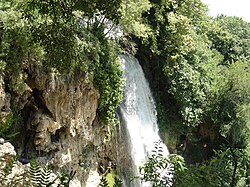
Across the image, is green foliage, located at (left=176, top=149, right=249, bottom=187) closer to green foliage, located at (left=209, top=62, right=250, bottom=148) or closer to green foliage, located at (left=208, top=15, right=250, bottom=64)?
green foliage, located at (left=209, top=62, right=250, bottom=148)

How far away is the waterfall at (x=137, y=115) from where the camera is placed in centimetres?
1366

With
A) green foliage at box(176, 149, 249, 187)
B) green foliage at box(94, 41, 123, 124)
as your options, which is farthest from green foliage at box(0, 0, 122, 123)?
green foliage at box(176, 149, 249, 187)

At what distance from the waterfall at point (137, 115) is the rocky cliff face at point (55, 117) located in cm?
226

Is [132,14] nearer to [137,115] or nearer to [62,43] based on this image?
[137,115]

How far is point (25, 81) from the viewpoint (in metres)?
9.51

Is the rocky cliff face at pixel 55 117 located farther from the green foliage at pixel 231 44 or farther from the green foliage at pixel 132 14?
the green foliage at pixel 231 44

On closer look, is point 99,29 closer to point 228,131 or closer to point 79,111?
point 79,111

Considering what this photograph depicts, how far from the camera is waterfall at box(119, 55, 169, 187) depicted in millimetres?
13656

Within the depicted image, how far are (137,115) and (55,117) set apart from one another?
497cm

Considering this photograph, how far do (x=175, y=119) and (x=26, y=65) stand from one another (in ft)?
→ 29.4

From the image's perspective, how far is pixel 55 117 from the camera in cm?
1016

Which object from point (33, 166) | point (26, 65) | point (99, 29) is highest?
point (99, 29)

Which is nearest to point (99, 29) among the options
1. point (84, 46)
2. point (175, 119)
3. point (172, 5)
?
point (84, 46)

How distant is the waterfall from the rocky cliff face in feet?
7.40
